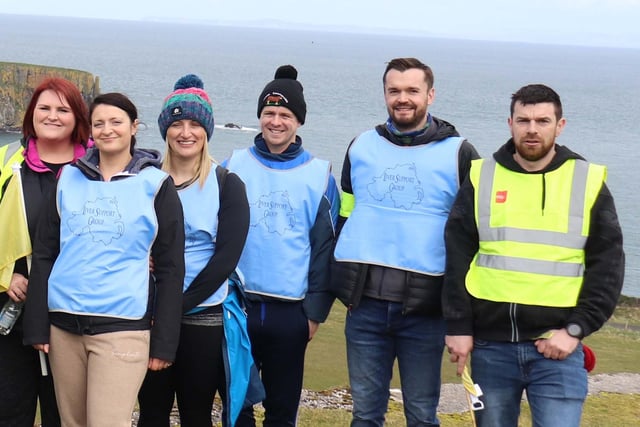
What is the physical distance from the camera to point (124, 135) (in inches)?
219

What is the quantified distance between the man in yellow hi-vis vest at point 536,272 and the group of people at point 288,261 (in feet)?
0.04

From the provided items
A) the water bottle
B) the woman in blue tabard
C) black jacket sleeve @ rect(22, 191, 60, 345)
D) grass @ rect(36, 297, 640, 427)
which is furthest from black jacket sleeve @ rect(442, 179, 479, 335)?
grass @ rect(36, 297, 640, 427)

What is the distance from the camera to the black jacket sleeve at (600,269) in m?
5.35

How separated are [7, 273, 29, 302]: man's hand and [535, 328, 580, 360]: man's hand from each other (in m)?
3.29

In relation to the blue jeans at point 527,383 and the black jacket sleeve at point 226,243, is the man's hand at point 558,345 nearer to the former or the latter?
the blue jeans at point 527,383

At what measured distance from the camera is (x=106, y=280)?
5.32 metres

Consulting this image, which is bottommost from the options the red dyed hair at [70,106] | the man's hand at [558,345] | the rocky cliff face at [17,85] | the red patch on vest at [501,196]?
the man's hand at [558,345]

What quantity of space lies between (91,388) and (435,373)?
2.32 m

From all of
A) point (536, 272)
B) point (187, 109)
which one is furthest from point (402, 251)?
point (187, 109)

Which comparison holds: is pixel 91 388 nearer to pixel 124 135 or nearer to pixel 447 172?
pixel 124 135

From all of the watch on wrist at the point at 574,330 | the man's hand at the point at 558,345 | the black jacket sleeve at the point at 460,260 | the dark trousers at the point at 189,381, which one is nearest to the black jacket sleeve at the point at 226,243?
the dark trousers at the point at 189,381

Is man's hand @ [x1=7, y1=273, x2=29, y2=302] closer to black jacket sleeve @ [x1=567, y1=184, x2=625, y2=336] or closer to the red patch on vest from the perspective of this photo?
the red patch on vest

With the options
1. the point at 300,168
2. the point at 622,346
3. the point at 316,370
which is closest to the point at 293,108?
the point at 300,168

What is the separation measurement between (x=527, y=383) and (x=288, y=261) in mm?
A: 1902
